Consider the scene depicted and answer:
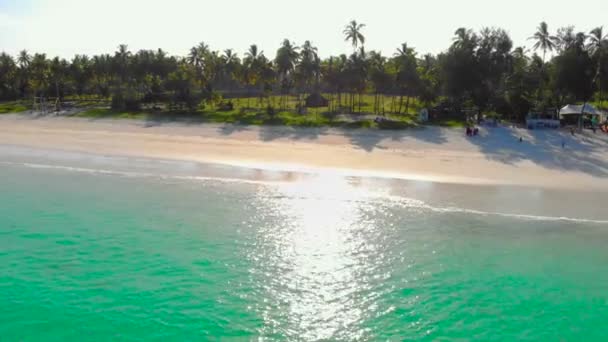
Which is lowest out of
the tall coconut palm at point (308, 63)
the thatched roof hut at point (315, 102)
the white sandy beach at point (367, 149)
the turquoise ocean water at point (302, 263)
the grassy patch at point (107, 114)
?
the turquoise ocean water at point (302, 263)

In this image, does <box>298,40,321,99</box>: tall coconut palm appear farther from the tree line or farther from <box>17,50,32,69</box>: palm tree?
<box>17,50,32,69</box>: palm tree

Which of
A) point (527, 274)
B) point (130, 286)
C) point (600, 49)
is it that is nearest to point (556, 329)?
point (527, 274)

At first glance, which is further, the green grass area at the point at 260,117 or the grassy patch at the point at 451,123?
the green grass area at the point at 260,117

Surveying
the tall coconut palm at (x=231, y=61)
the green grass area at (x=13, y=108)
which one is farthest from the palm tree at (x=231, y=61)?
the green grass area at (x=13, y=108)

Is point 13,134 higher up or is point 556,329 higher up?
point 13,134

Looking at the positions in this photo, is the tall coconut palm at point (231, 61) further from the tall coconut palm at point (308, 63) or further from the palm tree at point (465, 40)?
the palm tree at point (465, 40)

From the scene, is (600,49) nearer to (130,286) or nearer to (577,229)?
(577,229)

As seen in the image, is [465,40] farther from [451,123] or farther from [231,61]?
[231,61]

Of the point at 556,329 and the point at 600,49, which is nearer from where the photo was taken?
the point at 556,329
